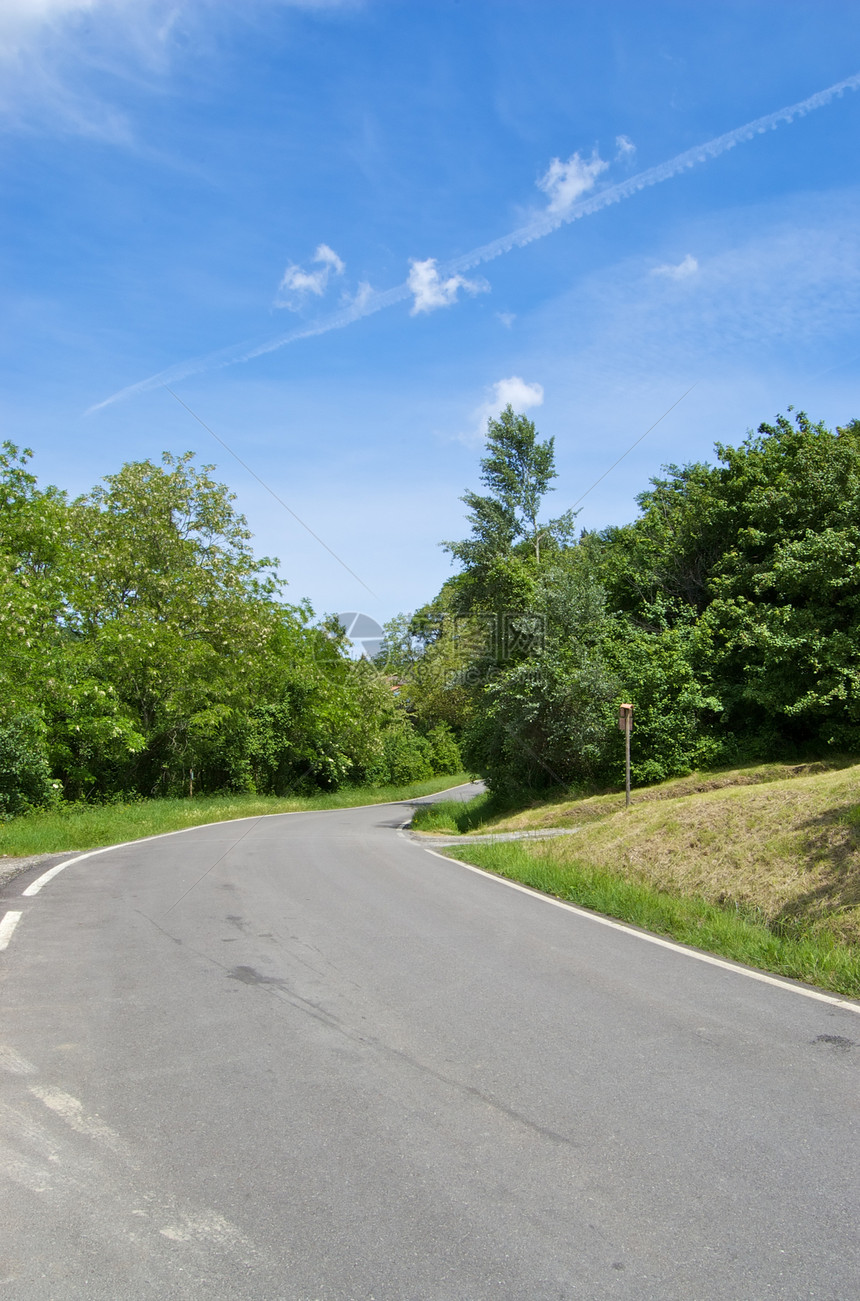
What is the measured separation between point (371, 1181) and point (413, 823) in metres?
24.9

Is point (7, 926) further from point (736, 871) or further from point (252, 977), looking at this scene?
point (736, 871)

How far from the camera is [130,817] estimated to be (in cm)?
2466

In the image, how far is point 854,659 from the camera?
61.2 ft

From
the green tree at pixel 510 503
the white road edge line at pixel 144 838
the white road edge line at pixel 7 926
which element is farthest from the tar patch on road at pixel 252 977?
the green tree at pixel 510 503

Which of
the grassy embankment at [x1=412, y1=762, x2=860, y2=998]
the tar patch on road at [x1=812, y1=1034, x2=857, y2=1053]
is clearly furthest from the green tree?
the tar patch on road at [x1=812, y1=1034, x2=857, y2=1053]

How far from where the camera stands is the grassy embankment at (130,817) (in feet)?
57.4

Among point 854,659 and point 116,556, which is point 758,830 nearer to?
point 854,659

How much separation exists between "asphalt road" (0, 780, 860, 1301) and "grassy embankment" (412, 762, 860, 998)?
0.78m

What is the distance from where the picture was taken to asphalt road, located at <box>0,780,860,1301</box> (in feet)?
9.63

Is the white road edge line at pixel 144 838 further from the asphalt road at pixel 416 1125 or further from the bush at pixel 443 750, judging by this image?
the bush at pixel 443 750

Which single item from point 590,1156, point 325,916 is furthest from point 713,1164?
point 325,916

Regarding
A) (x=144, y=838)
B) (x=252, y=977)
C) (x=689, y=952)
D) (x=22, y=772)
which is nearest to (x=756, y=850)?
(x=689, y=952)

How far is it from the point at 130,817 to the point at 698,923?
1982 centimetres

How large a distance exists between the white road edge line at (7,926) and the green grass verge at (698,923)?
616cm
